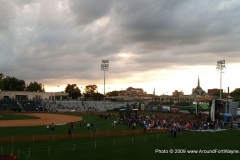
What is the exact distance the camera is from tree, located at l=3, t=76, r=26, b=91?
153375mm

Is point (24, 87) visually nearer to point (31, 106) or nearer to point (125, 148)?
point (31, 106)

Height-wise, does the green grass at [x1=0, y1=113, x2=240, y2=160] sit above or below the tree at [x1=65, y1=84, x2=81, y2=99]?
below

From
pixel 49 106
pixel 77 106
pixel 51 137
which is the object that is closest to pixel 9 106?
pixel 49 106

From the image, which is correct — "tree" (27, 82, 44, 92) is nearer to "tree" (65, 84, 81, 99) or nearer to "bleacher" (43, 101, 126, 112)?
"tree" (65, 84, 81, 99)

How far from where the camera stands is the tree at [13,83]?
15338 centimetres

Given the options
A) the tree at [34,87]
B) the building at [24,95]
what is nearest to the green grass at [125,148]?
the building at [24,95]

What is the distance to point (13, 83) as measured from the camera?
511 ft

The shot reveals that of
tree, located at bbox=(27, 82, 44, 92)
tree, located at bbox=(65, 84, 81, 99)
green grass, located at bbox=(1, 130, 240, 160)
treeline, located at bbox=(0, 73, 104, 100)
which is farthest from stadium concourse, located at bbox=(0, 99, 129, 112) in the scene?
tree, located at bbox=(27, 82, 44, 92)

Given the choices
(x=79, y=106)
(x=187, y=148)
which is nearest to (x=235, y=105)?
(x=187, y=148)

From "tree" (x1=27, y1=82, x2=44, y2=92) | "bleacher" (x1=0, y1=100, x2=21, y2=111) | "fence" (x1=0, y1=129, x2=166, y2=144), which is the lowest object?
"fence" (x1=0, y1=129, x2=166, y2=144)

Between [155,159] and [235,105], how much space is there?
1546 inches

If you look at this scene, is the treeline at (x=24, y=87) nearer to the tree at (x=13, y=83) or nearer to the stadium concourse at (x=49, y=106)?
the tree at (x=13, y=83)

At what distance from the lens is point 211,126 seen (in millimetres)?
44312

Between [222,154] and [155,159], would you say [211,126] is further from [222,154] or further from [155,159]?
[155,159]
